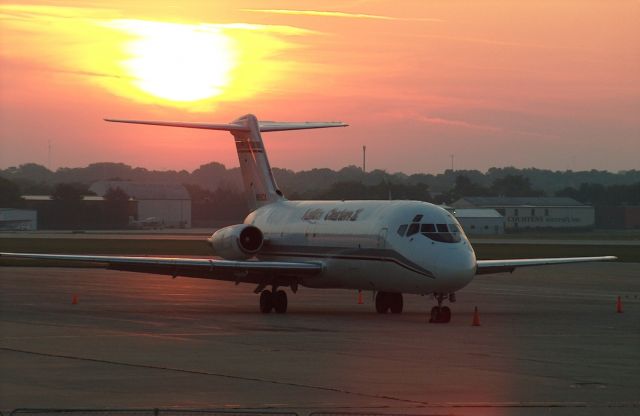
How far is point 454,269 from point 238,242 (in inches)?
304

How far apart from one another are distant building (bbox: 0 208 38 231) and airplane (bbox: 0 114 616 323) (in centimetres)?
9916

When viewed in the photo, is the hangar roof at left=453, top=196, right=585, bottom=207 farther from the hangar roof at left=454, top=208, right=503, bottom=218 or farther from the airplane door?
the airplane door

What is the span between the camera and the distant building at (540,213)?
153000 millimetres

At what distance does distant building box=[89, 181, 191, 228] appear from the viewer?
154000 millimetres

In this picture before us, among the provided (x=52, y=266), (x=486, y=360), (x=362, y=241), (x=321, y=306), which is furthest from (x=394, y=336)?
(x=52, y=266)

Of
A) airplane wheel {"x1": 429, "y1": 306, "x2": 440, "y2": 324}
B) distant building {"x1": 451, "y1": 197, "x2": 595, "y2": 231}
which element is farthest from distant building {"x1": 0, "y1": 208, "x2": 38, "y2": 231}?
airplane wheel {"x1": 429, "y1": 306, "x2": 440, "y2": 324}

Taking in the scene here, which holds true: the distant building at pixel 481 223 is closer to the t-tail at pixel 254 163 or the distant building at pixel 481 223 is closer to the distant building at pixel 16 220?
the distant building at pixel 16 220

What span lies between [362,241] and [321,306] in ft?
12.8

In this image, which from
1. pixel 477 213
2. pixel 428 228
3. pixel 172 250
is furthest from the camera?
pixel 477 213


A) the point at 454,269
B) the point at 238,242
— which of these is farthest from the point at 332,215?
the point at 454,269

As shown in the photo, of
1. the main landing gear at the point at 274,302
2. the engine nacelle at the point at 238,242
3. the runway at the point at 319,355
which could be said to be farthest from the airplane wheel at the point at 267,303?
the engine nacelle at the point at 238,242

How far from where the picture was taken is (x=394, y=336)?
24.4m

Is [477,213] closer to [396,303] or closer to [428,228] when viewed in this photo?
[396,303]

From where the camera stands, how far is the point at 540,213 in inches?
6068
